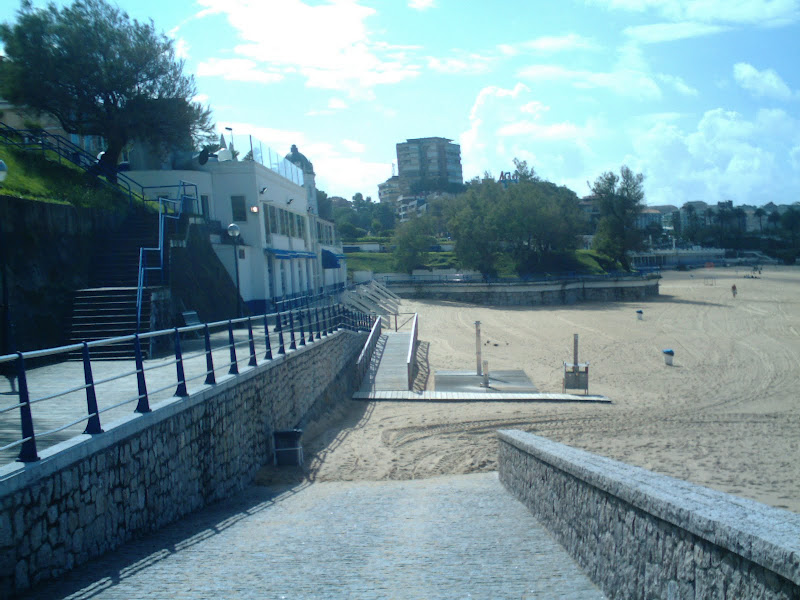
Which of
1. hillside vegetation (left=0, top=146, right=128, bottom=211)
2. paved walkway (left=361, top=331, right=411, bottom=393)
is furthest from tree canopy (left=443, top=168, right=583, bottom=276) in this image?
hillside vegetation (left=0, top=146, right=128, bottom=211)

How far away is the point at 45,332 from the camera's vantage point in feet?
42.8

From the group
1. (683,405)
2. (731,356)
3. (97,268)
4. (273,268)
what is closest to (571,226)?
(731,356)

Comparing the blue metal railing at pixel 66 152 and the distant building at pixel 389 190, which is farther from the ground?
the distant building at pixel 389 190

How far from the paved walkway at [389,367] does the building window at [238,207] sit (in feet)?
24.5

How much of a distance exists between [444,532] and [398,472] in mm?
4660

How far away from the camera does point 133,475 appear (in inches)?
233

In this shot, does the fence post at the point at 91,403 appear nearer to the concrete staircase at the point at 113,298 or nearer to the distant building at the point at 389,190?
the concrete staircase at the point at 113,298

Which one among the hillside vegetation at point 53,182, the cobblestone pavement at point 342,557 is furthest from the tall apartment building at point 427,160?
the cobblestone pavement at point 342,557

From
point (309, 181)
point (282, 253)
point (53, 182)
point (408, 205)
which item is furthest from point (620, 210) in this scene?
point (408, 205)

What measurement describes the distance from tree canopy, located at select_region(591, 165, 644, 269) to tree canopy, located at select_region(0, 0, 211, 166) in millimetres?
50645

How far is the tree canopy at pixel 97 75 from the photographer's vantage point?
2075 centimetres

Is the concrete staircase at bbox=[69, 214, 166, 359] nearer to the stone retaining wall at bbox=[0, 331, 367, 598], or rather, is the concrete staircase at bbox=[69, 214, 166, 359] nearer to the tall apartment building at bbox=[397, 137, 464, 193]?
the stone retaining wall at bbox=[0, 331, 367, 598]

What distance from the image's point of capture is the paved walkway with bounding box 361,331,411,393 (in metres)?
18.5

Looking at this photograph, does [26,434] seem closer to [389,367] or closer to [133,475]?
[133,475]
